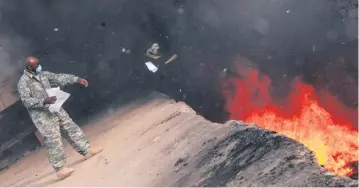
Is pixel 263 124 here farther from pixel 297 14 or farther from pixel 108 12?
pixel 108 12

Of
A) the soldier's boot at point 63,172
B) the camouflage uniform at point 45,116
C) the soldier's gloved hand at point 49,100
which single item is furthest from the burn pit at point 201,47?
the soldier's gloved hand at point 49,100

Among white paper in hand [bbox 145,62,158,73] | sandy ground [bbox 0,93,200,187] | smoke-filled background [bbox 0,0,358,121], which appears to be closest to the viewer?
sandy ground [bbox 0,93,200,187]

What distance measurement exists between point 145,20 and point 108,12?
862mm

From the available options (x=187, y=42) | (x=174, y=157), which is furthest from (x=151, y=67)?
(x=174, y=157)

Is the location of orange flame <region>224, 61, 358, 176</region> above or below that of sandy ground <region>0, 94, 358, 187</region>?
above

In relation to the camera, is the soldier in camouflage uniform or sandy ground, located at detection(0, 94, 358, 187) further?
the soldier in camouflage uniform

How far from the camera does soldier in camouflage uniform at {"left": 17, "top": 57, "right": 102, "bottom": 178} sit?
514cm

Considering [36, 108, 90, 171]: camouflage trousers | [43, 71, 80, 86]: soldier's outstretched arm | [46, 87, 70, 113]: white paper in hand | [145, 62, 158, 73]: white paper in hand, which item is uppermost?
[145, 62, 158, 73]: white paper in hand

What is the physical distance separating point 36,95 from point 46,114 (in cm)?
30

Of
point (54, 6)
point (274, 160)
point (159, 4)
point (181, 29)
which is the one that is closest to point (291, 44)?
point (181, 29)

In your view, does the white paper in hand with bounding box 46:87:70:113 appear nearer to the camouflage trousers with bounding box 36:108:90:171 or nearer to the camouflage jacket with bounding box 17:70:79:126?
the camouflage jacket with bounding box 17:70:79:126

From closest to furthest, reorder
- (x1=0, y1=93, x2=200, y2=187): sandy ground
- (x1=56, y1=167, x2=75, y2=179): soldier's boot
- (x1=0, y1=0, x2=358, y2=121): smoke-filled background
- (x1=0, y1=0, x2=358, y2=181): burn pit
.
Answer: (x1=0, y1=93, x2=200, y2=187): sandy ground
(x1=56, y1=167, x2=75, y2=179): soldier's boot
(x1=0, y1=0, x2=358, y2=181): burn pit
(x1=0, y1=0, x2=358, y2=121): smoke-filled background

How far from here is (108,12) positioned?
8672mm

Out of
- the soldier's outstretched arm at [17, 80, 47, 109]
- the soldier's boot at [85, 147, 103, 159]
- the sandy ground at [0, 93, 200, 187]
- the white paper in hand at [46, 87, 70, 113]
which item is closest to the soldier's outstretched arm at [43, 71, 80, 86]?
the white paper in hand at [46, 87, 70, 113]
